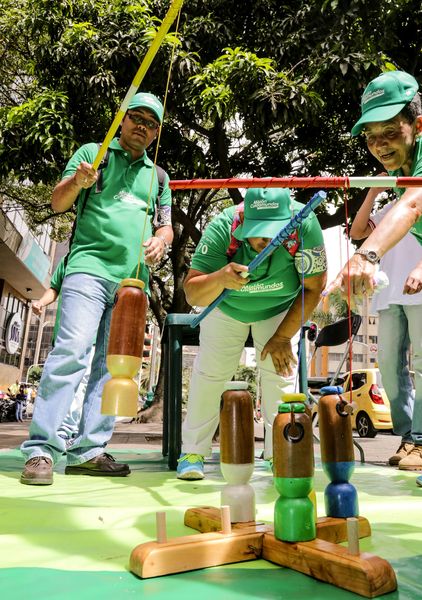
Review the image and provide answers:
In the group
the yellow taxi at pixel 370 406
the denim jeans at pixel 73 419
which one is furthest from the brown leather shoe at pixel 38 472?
the yellow taxi at pixel 370 406

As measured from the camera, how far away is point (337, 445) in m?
1.34

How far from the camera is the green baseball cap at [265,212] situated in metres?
2.19

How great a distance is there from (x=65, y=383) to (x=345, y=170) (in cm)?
601

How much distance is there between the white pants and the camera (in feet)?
8.93

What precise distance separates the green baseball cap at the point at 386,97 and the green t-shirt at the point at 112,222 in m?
1.12

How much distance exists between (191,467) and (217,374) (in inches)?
19.4

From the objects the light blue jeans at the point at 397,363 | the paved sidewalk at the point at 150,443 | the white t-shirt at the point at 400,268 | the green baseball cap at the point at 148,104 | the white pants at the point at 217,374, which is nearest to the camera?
the green baseball cap at the point at 148,104

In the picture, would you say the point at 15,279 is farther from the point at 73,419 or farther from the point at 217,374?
the point at 217,374

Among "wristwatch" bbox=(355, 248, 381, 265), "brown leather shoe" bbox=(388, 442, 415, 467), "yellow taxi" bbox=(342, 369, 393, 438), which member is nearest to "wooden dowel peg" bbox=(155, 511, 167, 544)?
"wristwatch" bbox=(355, 248, 381, 265)

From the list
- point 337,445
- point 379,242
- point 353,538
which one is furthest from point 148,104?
point 353,538

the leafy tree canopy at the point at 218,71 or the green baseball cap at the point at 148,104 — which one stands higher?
the leafy tree canopy at the point at 218,71

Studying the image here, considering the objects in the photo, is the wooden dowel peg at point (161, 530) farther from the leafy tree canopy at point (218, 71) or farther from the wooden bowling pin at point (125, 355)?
the leafy tree canopy at point (218, 71)

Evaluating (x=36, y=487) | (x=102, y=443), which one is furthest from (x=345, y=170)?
(x=36, y=487)

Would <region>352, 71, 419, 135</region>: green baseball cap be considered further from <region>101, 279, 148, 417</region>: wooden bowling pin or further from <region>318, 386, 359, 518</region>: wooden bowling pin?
<region>101, 279, 148, 417</region>: wooden bowling pin
